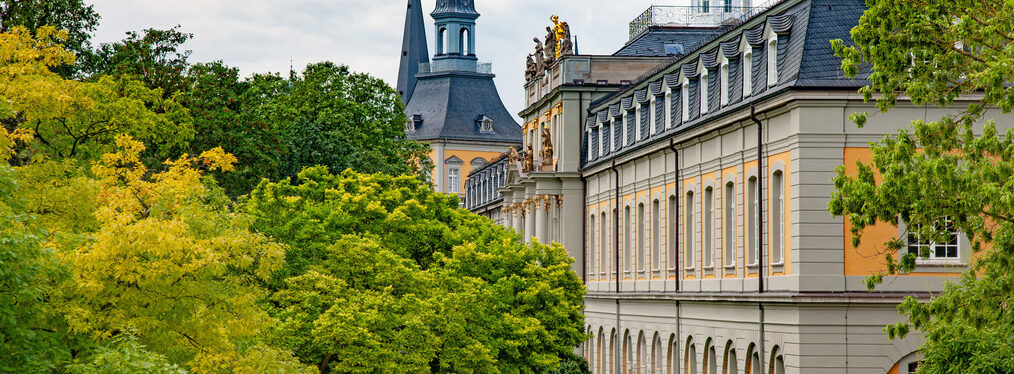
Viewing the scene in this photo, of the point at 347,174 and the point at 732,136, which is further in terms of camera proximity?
the point at 347,174

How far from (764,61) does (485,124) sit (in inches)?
3268

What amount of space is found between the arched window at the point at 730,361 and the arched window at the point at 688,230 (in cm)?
500


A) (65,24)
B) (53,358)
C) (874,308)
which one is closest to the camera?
(53,358)

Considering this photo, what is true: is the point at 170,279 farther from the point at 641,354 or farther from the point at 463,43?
the point at 463,43

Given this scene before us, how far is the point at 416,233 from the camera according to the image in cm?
4369

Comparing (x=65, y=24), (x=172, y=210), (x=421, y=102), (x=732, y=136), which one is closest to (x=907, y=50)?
(x=172, y=210)

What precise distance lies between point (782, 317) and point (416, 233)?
13.2m

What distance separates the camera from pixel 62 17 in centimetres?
4778

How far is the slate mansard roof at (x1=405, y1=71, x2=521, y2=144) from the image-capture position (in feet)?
382

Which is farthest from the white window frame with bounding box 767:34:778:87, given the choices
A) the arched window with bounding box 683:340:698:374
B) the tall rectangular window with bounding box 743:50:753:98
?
the arched window with bounding box 683:340:698:374

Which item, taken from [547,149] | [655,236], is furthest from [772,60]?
[547,149]

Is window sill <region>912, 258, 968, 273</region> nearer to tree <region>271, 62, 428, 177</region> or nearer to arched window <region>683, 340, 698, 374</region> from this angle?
arched window <region>683, 340, 698, 374</region>

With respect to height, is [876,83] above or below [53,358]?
above

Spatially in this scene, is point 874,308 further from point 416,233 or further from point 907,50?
point 416,233
